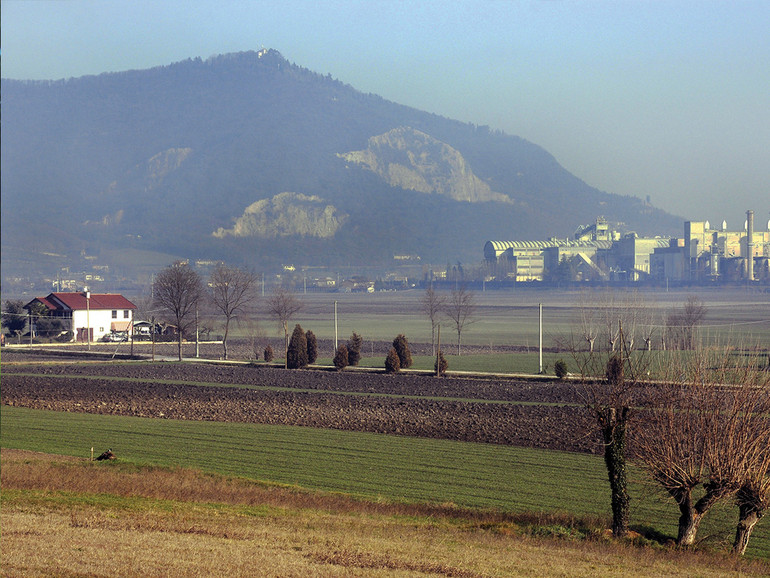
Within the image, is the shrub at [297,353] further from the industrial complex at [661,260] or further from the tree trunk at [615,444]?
the industrial complex at [661,260]

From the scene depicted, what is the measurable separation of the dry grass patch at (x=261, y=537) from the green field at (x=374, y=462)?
1.66 metres

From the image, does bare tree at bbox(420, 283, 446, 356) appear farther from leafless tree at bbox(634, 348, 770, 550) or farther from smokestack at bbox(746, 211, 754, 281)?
smokestack at bbox(746, 211, 754, 281)

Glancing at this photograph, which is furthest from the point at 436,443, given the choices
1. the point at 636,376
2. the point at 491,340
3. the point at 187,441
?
the point at 491,340

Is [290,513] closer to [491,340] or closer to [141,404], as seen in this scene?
[141,404]

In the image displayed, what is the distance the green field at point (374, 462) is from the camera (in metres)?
18.5

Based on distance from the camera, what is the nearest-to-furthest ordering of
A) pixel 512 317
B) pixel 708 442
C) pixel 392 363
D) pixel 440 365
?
pixel 708 442 → pixel 440 365 → pixel 392 363 → pixel 512 317

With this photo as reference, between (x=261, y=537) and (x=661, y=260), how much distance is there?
170 metres

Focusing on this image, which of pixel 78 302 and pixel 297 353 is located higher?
pixel 78 302

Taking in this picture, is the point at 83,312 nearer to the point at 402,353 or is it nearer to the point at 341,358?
the point at 341,358

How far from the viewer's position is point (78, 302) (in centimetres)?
6794

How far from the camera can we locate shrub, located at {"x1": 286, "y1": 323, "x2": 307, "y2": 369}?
159ft

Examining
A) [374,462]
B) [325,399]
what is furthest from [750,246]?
[374,462]

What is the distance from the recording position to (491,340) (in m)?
69.9

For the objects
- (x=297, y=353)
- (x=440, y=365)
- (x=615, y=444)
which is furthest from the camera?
(x=297, y=353)
